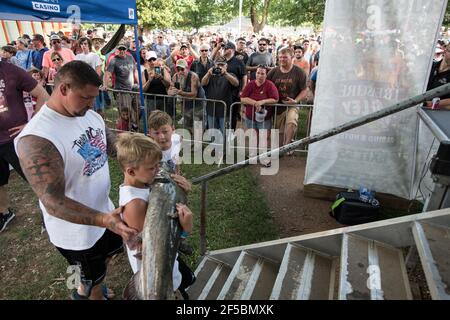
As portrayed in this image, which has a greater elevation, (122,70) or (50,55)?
(50,55)

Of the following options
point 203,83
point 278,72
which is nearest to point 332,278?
point 278,72

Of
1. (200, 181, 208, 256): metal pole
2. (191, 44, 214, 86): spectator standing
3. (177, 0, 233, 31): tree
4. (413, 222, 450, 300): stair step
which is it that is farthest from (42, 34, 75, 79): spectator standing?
(177, 0, 233, 31): tree

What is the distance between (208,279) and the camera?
3.37 m

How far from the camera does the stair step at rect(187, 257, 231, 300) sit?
124 inches

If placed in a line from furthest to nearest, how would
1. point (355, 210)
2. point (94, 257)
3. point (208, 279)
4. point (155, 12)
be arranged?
point (155, 12) < point (355, 210) < point (208, 279) < point (94, 257)

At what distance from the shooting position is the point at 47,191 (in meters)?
2.04

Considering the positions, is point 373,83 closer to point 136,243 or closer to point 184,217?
point 184,217

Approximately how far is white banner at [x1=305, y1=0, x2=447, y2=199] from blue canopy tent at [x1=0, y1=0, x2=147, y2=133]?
345 centimetres

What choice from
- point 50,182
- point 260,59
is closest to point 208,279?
point 50,182

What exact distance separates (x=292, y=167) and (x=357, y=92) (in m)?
2.44

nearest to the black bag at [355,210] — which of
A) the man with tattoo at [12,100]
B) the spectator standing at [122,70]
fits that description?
the man with tattoo at [12,100]

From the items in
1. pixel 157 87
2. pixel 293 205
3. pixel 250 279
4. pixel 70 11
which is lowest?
pixel 293 205

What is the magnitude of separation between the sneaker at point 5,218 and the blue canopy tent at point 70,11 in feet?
9.61

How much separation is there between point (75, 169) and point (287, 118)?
5.03 meters
